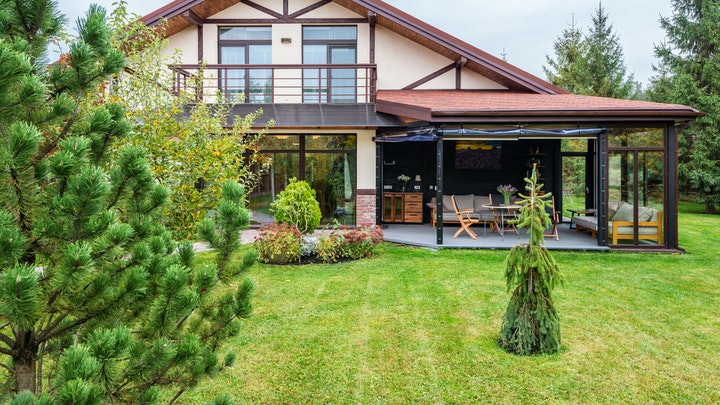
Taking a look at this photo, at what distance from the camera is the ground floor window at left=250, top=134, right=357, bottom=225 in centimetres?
1183

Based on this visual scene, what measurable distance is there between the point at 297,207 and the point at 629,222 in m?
6.88

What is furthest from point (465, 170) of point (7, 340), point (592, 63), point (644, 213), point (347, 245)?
point (592, 63)

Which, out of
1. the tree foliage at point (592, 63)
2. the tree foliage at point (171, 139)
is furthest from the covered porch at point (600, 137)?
the tree foliage at point (592, 63)

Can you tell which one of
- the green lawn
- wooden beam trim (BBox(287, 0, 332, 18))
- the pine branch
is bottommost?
the green lawn

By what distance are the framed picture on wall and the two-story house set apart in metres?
0.03

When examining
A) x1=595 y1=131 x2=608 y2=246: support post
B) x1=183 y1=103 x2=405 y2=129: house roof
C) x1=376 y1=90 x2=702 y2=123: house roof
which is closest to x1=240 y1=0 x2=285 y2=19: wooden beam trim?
x1=183 y1=103 x2=405 y2=129: house roof

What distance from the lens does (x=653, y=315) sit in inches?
204

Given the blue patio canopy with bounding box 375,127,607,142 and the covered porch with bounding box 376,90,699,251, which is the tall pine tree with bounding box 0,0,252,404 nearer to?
the covered porch with bounding box 376,90,699,251

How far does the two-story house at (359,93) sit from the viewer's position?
11109 millimetres

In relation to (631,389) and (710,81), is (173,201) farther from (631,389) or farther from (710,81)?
(710,81)

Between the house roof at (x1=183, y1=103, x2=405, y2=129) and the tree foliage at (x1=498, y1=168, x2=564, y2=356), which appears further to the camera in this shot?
the house roof at (x1=183, y1=103, x2=405, y2=129)

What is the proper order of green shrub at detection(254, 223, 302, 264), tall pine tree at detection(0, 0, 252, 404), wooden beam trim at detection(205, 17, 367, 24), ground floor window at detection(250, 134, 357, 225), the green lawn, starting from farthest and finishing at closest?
wooden beam trim at detection(205, 17, 367, 24), ground floor window at detection(250, 134, 357, 225), green shrub at detection(254, 223, 302, 264), the green lawn, tall pine tree at detection(0, 0, 252, 404)

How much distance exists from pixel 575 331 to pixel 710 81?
18.2 metres

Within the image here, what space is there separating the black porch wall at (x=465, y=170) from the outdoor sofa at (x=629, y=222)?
3963 millimetres
